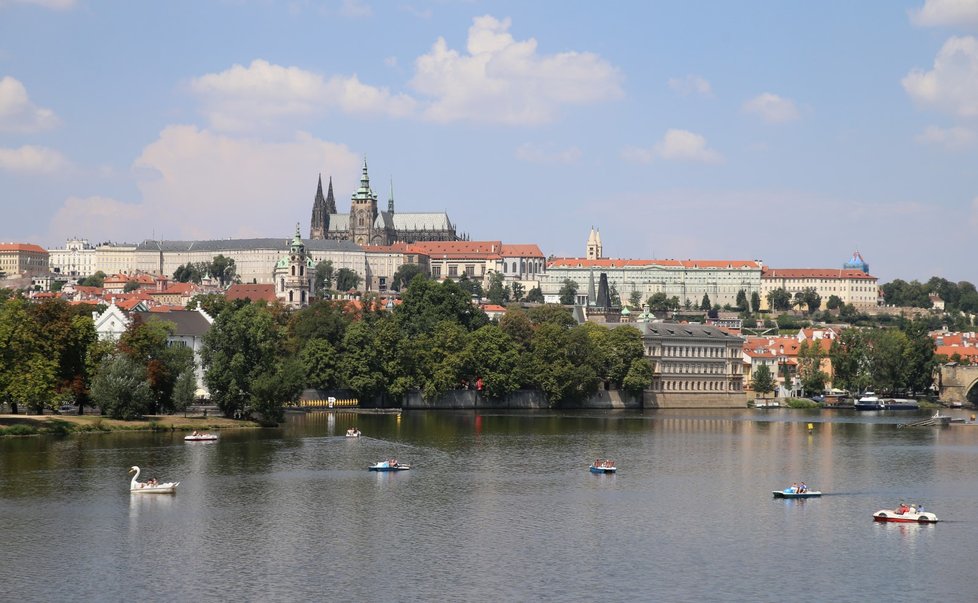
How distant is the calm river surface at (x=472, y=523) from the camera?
41219 mm

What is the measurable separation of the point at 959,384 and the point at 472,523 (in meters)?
97.1

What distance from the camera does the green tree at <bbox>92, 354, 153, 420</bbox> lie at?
78875 mm

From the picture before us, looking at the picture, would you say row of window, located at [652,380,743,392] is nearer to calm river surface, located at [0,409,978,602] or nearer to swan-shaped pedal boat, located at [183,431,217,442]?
calm river surface, located at [0,409,978,602]

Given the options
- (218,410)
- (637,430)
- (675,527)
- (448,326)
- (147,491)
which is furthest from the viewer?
(448,326)

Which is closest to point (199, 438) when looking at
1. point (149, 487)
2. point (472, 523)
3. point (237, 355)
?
point (237, 355)

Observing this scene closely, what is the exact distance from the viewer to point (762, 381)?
143m

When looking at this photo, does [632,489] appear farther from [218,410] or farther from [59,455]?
[218,410]

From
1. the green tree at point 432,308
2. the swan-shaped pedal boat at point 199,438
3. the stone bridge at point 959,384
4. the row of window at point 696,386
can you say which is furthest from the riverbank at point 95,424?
the stone bridge at point 959,384

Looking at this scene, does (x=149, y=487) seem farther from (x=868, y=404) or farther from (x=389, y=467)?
(x=868, y=404)

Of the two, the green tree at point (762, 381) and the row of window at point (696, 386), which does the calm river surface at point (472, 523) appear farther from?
the green tree at point (762, 381)

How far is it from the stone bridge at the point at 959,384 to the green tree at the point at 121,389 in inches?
3253

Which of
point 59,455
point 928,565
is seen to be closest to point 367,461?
Result: point 59,455

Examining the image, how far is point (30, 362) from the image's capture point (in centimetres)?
7581

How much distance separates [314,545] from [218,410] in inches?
1714
